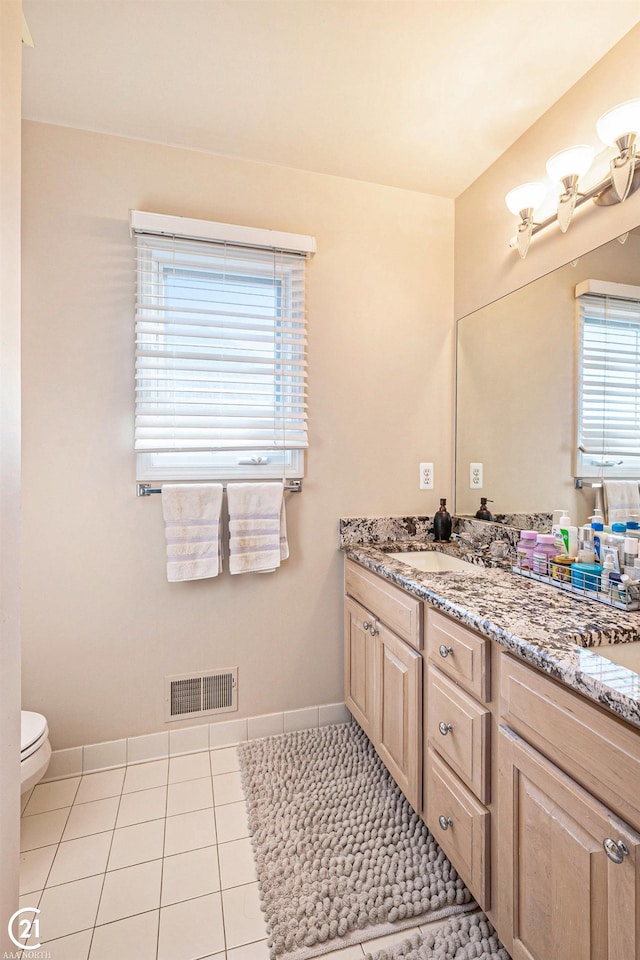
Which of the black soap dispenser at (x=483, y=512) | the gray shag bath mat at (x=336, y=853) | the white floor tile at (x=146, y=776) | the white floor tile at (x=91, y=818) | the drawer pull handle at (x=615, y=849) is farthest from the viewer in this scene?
the black soap dispenser at (x=483, y=512)

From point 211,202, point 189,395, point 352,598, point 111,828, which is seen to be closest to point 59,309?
point 189,395

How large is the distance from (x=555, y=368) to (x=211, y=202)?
153cm

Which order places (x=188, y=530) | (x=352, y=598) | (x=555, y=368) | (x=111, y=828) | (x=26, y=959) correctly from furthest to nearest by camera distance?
1. (x=352, y=598)
2. (x=188, y=530)
3. (x=555, y=368)
4. (x=111, y=828)
5. (x=26, y=959)

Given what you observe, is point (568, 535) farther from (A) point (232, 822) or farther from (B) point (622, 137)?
(A) point (232, 822)

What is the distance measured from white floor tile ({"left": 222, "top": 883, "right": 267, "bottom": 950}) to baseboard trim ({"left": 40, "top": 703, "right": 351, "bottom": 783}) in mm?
690

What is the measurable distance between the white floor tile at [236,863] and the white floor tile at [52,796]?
25.2 inches

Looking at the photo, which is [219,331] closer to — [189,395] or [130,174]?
[189,395]

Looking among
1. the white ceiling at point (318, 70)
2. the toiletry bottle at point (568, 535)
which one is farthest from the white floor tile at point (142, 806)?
the white ceiling at point (318, 70)

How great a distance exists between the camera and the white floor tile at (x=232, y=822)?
4.95 feet

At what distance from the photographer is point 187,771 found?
72.2 inches

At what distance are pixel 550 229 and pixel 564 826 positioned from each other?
1.79 m

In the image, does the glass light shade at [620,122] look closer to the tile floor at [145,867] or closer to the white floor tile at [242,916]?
the tile floor at [145,867]

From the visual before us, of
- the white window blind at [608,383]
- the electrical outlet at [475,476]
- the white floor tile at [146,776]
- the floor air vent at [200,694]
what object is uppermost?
the white window blind at [608,383]

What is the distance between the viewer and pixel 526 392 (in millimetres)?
1828
